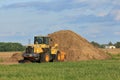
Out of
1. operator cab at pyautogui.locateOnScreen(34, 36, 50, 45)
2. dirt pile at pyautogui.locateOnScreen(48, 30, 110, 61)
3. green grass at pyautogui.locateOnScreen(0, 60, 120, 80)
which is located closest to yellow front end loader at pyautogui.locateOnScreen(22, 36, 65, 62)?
operator cab at pyautogui.locateOnScreen(34, 36, 50, 45)

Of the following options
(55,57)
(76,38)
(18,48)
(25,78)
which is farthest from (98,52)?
(18,48)

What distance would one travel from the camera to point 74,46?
60.3 metres

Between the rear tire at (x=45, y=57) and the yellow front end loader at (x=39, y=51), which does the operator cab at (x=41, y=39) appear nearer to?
the yellow front end loader at (x=39, y=51)

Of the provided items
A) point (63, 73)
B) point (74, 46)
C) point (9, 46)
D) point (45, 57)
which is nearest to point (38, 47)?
point (45, 57)

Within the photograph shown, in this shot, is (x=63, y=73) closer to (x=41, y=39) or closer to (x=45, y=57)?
(x=45, y=57)

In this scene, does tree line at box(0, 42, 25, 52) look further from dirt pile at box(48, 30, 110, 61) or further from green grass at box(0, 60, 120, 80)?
green grass at box(0, 60, 120, 80)

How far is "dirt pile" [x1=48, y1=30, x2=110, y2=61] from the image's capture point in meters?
57.9

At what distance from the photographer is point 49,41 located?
4688cm

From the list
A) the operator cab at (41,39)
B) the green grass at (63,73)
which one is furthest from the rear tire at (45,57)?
the green grass at (63,73)

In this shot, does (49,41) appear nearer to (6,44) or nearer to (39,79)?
(39,79)

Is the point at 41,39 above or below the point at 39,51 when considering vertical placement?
above

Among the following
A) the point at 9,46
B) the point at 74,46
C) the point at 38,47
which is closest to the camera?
the point at 38,47

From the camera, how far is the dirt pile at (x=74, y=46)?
5795 centimetres

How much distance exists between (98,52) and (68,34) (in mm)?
5173
